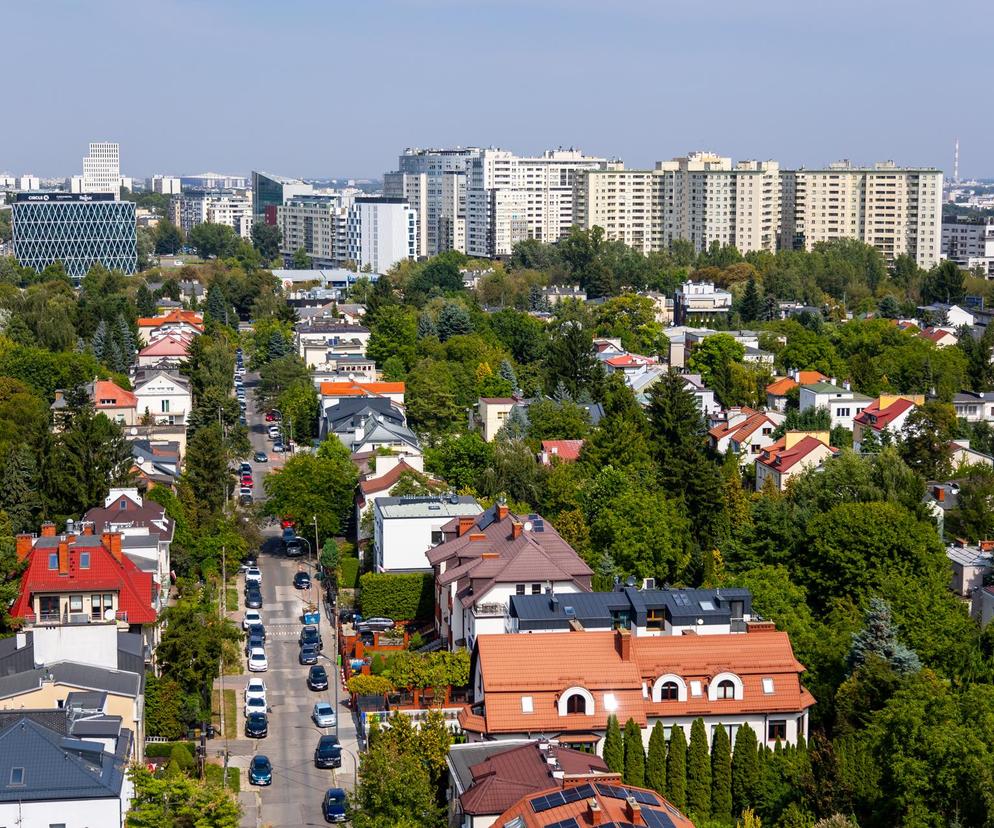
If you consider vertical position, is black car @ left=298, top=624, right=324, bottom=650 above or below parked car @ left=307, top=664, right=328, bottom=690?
above

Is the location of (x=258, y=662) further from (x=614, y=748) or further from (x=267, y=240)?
(x=267, y=240)

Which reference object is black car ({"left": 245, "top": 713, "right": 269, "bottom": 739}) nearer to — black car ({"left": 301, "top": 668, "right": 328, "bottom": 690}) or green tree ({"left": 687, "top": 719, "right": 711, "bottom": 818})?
black car ({"left": 301, "top": 668, "right": 328, "bottom": 690})

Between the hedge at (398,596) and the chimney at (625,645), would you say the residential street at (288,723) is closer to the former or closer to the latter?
the hedge at (398,596)

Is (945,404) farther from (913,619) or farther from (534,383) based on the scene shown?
(913,619)

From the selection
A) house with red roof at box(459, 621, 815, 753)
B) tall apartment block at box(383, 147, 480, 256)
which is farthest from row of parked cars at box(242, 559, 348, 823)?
tall apartment block at box(383, 147, 480, 256)

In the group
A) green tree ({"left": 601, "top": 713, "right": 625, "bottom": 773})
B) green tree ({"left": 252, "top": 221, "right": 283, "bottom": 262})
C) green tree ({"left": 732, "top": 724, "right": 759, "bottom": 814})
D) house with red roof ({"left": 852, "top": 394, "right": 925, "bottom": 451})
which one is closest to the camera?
green tree ({"left": 601, "top": 713, "right": 625, "bottom": 773})

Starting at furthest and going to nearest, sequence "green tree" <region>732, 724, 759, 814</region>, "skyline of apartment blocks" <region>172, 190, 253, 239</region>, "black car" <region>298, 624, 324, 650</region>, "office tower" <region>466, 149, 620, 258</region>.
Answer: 1. "skyline of apartment blocks" <region>172, 190, 253, 239</region>
2. "office tower" <region>466, 149, 620, 258</region>
3. "black car" <region>298, 624, 324, 650</region>
4. "green tree" <region>732, 724, 759, 814</region>

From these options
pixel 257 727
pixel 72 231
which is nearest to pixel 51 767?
pixel 257 727
